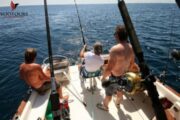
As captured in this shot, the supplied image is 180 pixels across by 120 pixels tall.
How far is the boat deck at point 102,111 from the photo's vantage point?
4016 mm

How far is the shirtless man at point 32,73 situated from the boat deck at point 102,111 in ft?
2.83

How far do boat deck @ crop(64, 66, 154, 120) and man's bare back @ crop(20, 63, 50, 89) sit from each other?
940mm

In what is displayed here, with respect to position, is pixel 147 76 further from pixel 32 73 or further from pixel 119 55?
pixel 32 73

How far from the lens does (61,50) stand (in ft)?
46.0

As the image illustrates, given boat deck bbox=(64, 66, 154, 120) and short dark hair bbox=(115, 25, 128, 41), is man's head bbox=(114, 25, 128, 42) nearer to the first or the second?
short dark hair bbox=(115, 25, 128, 41)

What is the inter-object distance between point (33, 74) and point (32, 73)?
4 cm

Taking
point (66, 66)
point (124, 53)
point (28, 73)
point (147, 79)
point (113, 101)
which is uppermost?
point (147, 79)

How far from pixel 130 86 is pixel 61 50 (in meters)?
12.7

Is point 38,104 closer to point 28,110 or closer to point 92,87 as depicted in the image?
point 28,110

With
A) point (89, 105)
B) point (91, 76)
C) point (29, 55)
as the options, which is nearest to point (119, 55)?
point (91, 76)

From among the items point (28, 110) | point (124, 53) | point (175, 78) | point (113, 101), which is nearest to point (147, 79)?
point (124, 53)

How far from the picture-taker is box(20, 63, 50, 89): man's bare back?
13.1ft

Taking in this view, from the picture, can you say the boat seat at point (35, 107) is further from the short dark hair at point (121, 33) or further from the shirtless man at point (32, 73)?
the short dark hair at point (121, 33)

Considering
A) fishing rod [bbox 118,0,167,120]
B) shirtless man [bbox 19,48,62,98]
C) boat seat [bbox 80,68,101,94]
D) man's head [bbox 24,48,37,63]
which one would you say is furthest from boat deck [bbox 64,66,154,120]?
fishing rod [bbox 118,0,167,120]
